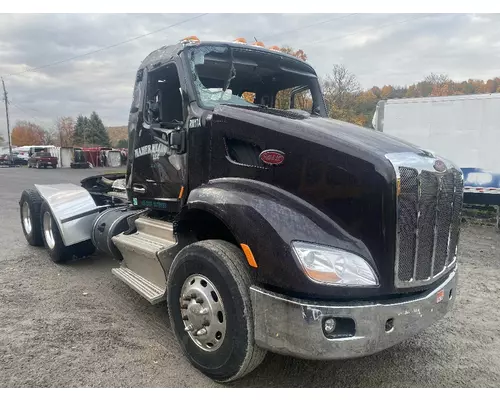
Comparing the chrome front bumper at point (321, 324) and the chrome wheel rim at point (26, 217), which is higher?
the chrome front bumper at point (321, 324)

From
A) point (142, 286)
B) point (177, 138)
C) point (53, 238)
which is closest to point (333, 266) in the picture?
point (177, 138)

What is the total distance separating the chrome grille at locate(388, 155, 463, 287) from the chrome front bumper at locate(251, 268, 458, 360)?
237mm

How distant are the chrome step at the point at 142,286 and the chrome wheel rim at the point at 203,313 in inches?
22.0

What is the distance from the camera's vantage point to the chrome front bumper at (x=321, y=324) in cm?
264

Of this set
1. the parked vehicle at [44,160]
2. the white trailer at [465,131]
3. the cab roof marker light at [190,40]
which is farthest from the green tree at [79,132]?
the cab roof marker light at [190,40]

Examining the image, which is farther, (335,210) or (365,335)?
(335,210)

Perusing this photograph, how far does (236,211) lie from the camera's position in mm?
3000

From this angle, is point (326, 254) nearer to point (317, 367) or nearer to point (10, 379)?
point (317, 367)

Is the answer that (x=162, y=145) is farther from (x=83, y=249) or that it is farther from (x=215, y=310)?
(x=83, y=249)

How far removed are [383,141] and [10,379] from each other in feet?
10.8

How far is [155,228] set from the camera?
4.54 m

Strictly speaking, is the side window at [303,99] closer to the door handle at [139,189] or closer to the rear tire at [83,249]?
the door handle at [139,189]

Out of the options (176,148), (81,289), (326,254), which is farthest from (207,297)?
(81,289)

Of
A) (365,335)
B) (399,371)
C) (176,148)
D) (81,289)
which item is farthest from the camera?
(81,289)
